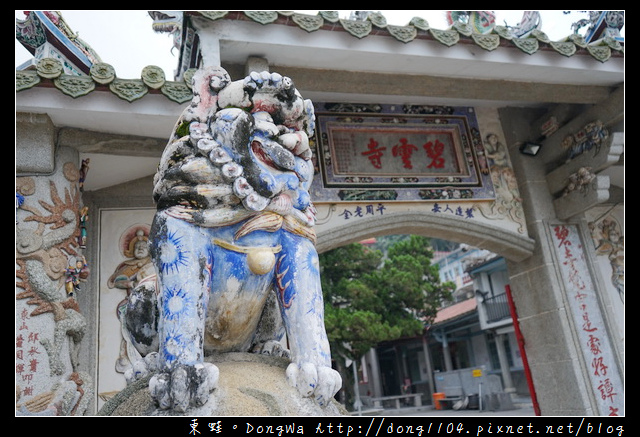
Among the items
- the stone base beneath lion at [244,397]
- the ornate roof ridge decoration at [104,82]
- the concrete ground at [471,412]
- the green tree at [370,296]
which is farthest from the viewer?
the concrete ground at [471,412]

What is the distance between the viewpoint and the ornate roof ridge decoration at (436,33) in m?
3.39

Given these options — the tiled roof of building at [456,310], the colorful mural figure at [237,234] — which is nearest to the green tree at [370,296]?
the tiled roof of building at [456,310]

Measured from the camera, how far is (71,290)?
298cm

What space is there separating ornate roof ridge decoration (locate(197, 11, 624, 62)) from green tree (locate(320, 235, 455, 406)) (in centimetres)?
563

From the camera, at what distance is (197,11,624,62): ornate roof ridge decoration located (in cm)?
339

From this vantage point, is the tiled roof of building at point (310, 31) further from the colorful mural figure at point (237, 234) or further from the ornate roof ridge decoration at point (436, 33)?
the colorful mural figure at point (237, 234)

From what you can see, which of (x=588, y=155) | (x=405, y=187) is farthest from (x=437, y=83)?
(x=588, y=155)

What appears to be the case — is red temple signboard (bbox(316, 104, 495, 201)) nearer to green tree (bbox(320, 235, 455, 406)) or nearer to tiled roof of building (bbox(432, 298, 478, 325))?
green tree (bbox(320, 235, 455, 406))

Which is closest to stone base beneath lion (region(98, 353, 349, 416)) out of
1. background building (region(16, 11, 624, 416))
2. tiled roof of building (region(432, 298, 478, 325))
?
background building (region(16, 11, 624, 416))

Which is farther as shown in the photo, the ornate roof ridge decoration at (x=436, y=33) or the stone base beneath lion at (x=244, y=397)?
the ornate roof ridge decoration at (x=436, y=33)

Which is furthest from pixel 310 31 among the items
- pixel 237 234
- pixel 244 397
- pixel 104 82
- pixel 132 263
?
pixel 244 397

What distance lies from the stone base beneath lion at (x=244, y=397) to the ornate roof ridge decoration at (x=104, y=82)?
191 cm
